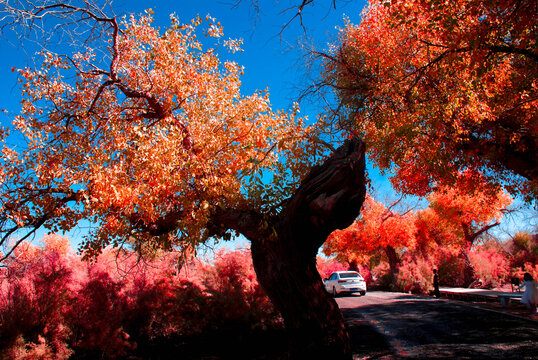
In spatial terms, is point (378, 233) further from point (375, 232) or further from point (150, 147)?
point (150, 147)

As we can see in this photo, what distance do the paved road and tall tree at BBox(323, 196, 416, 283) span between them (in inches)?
532

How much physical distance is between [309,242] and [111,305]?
570 centimetres

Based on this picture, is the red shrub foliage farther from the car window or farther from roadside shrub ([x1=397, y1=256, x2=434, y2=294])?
roadside shrub ([x1=397, y1=256, x2=434, y2=294])

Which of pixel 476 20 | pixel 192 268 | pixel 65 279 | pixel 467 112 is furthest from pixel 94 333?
pixel 476 20

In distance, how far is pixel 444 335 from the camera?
26.2 ft

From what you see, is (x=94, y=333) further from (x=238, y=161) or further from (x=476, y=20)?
(x=476, y=20)

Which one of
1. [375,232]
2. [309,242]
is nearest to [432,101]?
[309,242]

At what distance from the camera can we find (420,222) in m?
28.2

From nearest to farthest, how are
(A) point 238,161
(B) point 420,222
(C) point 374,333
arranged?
(A) point 238,161 → (C) point 374,333 → (B) point 420,222

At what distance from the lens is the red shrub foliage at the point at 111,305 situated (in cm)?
704

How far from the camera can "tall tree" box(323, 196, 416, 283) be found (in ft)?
82.0

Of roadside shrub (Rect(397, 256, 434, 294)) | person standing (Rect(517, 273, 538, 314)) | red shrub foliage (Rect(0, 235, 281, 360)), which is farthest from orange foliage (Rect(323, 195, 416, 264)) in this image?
red shrub foliage (Rect(0, 235, 281, 360))

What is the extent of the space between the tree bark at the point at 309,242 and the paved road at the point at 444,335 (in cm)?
213

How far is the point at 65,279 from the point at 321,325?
651 centimetres
